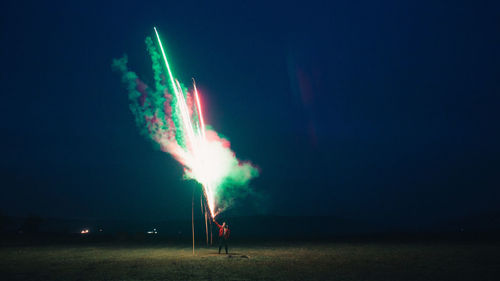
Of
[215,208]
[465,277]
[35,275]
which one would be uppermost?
[215,208]

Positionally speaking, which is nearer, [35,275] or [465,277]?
[465,277]

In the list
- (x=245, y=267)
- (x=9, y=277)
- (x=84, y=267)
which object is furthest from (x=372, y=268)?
(x=9, y=277)

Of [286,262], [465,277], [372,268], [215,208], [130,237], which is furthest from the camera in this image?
[130,237]

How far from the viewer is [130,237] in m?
41.8

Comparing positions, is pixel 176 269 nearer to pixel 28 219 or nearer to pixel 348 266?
pixel 348 266

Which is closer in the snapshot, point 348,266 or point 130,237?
point 348,266

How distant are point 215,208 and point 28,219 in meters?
44.7

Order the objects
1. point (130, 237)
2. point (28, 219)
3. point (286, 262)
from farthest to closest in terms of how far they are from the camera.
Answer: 1. point (28, 219)
2. point (130, 237)
3. point (286, 262)

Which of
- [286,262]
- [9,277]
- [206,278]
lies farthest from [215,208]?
[9,277]

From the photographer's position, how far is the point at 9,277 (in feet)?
44.3

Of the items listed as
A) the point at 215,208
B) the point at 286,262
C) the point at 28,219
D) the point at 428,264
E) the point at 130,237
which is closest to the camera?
the point at 428,264

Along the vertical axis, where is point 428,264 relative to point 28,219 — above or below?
below

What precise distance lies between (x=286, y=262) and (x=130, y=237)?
94.0 feet

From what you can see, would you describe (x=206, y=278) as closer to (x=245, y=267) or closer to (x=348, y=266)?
(x=245, y=267)
